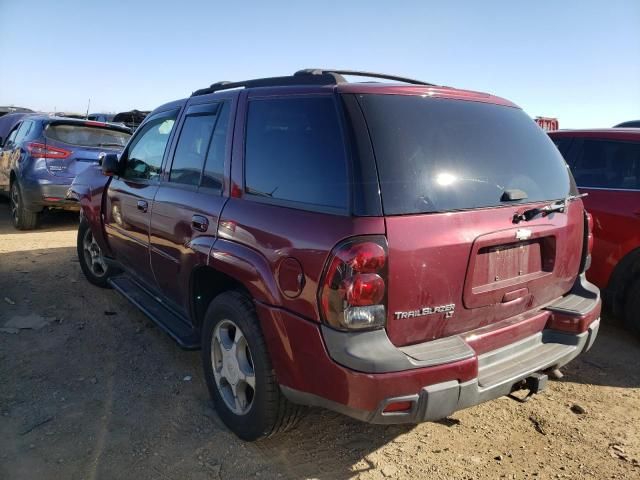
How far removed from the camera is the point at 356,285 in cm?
203

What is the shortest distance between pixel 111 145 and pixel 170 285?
545 centimetres

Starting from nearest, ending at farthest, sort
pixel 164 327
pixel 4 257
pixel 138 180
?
pixel 164 327
pixel 138 180
pixel 4 257

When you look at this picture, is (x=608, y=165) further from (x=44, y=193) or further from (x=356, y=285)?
(x=44, y=193)

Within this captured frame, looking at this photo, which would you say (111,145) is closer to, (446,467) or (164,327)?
(164,327)

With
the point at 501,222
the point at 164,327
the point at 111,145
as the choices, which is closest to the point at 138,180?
the point at 164,327

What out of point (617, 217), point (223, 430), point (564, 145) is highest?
point (564, 145)

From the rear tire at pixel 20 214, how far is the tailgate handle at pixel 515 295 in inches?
304

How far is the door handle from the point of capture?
9.42 feet

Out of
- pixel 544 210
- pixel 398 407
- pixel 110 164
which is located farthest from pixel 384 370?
pixel 110 164

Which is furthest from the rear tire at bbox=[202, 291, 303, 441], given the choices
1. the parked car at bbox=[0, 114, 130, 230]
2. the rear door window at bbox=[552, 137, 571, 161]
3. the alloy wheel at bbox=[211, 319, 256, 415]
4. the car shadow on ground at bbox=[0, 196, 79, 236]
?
the car shadow on ground at bbox=[0, 196, 79, 236]

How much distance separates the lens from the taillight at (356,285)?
6.67ft

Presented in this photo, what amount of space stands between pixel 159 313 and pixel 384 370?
2154 mm

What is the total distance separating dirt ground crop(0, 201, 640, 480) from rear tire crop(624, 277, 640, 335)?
181mm

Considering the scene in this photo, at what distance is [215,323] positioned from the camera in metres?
2.85
